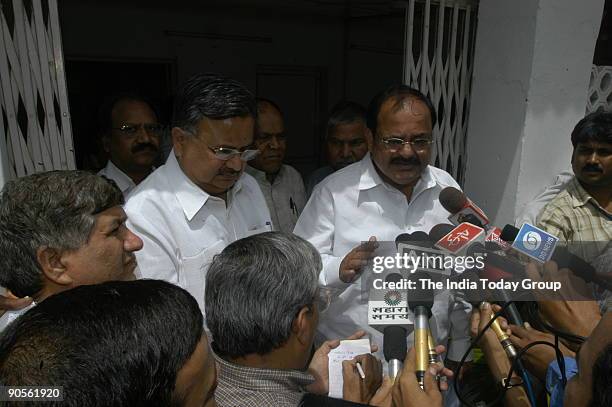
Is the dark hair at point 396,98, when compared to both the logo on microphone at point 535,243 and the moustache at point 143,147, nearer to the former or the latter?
the logo on microphone at point 535,243

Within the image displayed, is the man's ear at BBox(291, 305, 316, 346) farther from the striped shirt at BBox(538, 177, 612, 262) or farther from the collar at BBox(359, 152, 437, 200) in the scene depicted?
the striped shirt at BBox(538, 177, 612, 262)

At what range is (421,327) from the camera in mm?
1340

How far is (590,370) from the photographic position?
99 cm

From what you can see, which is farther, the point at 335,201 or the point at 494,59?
the point at 494,59

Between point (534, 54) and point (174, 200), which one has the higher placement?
point (534, 54)

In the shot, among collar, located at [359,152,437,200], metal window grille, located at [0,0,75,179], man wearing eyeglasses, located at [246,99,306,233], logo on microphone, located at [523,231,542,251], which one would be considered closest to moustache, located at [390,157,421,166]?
collar, located at [359,152,437,200]

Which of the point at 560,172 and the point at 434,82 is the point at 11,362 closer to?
the point at 434,82

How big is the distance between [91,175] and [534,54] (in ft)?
9.34

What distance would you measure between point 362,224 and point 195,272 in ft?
Result: 2.67

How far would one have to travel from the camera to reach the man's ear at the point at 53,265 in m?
1.27

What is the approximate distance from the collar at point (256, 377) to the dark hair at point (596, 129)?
90.5 inches

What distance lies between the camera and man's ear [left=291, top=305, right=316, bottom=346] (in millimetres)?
1268

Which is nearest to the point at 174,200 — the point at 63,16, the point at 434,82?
the point at 434,82

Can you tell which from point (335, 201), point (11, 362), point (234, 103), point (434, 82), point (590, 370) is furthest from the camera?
point (434, 82)
